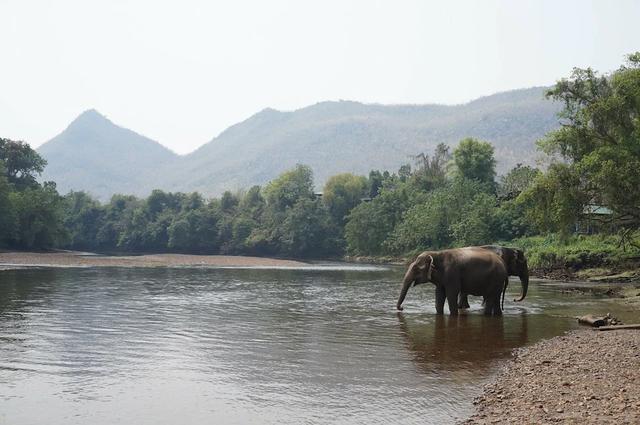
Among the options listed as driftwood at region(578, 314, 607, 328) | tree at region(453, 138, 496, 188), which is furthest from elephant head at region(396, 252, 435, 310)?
tree at region(453, 138, 496, 188)

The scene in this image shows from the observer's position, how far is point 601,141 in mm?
39281

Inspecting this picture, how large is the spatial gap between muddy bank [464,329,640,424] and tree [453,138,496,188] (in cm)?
8138

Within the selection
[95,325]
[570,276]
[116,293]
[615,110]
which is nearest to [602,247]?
[570,276]

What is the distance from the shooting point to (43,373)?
541 inches

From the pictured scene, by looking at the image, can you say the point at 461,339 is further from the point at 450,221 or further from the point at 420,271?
the point at 450,221

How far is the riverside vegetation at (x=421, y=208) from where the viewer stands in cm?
3722

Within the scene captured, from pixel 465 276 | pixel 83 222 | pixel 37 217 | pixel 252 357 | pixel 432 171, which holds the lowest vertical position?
pixel 252 357

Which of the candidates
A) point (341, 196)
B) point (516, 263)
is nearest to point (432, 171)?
point (341, 196)

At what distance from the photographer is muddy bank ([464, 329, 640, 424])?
9.76 meters

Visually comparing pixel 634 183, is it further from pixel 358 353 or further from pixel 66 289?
pixel 66 289

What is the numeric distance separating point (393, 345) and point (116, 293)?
2018 cm

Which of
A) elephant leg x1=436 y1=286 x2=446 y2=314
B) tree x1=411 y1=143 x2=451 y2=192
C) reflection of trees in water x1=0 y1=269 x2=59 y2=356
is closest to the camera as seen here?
reflection of trees in water x1=0 y1=269 x2=59 y2=356

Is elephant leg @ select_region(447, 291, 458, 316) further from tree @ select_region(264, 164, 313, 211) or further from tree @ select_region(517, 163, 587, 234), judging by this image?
tree @ select_region(264, 164, 313, 211)

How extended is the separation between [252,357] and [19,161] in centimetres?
9289
